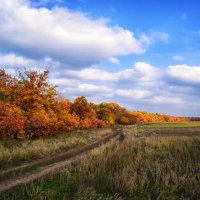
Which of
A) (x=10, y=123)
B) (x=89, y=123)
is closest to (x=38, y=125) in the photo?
(x=10, y=123)

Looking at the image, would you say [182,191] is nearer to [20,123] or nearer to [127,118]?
[20,123]

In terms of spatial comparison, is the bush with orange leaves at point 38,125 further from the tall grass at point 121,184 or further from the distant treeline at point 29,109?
the tall grass at point 121,184

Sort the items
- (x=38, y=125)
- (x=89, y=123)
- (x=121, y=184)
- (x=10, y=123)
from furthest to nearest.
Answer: (x=89, y=123), (x=38, y=125), (x=10, y=123), (x=121, y=184)

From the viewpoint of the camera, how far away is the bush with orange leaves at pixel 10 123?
1060 inches

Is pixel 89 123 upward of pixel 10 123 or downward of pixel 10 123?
downward

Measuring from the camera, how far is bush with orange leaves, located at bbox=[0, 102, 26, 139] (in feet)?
88.3

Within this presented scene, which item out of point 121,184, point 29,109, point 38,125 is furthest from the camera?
point 29,109

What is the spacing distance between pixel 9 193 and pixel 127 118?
101809 millimetres

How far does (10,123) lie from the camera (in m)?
27.3

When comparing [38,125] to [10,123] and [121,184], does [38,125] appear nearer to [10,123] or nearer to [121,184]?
[10,123]

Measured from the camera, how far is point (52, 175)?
495 inches

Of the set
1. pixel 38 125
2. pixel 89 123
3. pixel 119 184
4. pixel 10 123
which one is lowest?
pixel 119 184

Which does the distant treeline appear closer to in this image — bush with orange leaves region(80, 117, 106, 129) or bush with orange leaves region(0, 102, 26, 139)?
bush with orange leaves region(0, 102, 26, 139)

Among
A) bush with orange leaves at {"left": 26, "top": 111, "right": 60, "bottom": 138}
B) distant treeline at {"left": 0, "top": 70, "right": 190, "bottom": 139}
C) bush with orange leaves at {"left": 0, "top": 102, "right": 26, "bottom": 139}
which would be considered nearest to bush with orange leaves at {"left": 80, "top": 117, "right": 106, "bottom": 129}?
distant treeline at {"left": 0, "top": 70, "right": 190, "bottom": 139}
